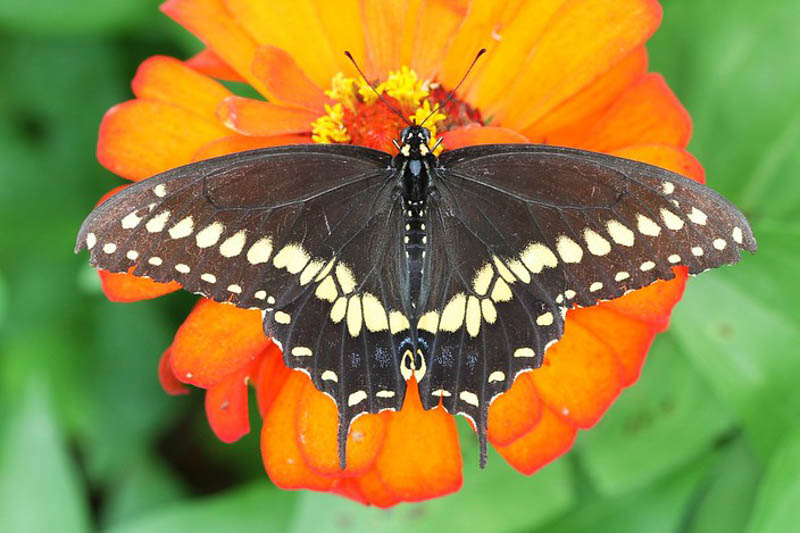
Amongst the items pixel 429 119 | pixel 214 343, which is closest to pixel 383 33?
pixel 429 119

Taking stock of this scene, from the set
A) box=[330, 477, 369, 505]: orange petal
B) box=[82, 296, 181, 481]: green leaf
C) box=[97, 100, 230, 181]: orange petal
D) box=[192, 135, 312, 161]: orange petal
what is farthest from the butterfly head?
box=[82, 296, 181, 481]: green leaf

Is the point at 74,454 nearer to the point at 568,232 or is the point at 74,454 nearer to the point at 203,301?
the point at 203,301

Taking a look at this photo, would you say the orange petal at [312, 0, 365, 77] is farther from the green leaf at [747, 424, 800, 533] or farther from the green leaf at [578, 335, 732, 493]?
the green leaf at [747, 424, 800, 533]

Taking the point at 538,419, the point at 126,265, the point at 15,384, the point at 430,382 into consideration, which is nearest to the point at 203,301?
Result: the point at 126,265

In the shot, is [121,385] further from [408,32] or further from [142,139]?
[408,32]

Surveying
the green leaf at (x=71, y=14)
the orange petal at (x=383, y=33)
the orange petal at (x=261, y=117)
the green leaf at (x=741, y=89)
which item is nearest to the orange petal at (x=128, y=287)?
the orange petal at (x=261, y=117)

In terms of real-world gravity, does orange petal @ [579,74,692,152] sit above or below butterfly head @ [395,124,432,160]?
above

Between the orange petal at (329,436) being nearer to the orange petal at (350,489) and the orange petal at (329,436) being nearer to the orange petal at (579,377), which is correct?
the orange petal at (350,489)
